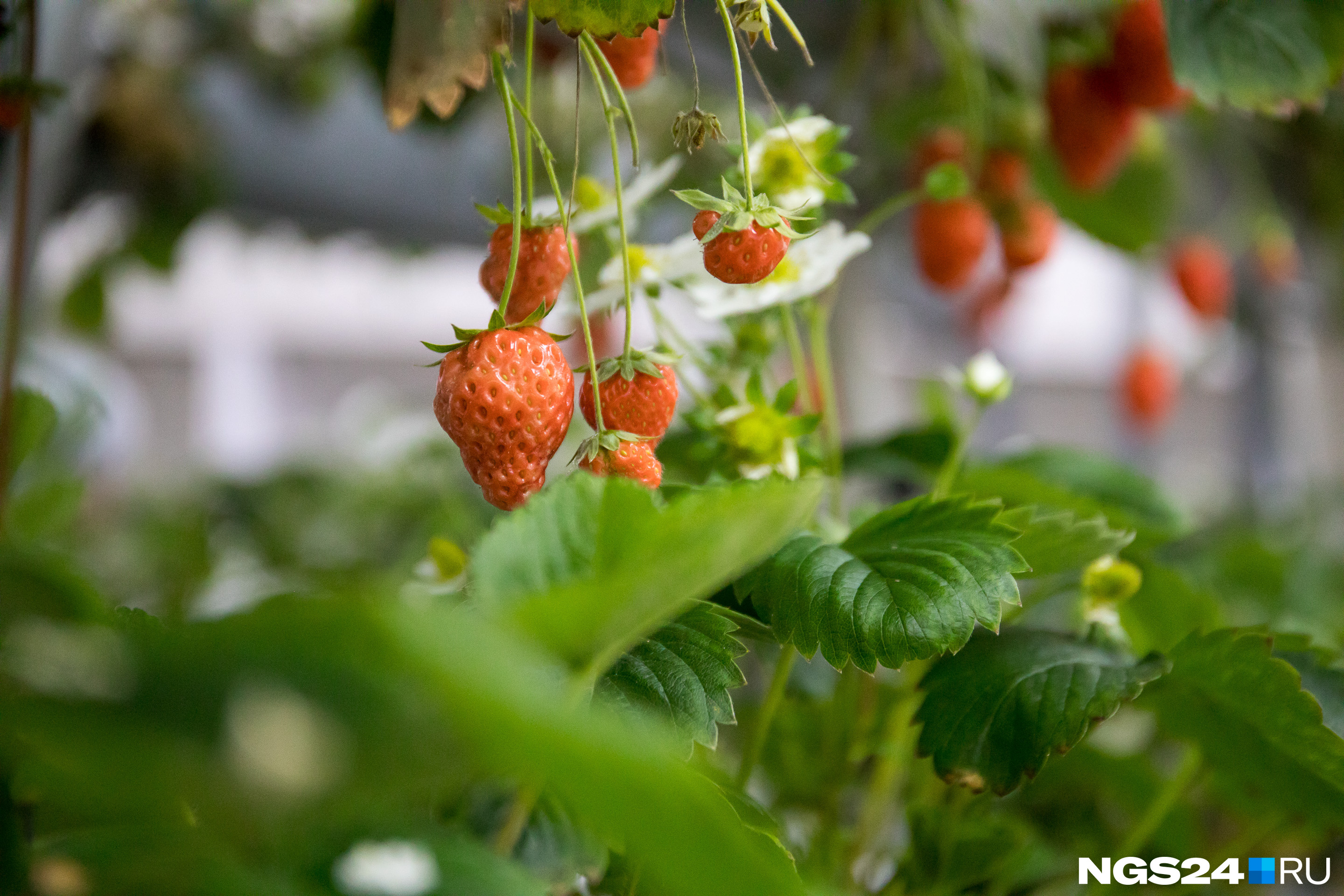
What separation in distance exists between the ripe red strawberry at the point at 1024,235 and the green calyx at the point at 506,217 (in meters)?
0.48

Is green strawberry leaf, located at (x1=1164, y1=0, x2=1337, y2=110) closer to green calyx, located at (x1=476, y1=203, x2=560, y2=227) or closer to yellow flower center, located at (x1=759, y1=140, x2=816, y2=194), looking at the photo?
yellow flower center, located at (x1=759, y1=140, x2=816, y2=194)

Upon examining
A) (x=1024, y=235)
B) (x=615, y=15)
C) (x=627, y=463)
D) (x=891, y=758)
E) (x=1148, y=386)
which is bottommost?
(x=1148, y=386)

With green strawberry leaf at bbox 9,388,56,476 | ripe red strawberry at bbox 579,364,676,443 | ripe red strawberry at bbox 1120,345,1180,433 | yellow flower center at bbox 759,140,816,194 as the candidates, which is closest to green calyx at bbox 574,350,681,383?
ripe red strawberry at bbox 579,364,676,443

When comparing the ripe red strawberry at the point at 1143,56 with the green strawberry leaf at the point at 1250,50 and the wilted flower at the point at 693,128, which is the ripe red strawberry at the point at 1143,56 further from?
the wilted flower at the point at 693,128

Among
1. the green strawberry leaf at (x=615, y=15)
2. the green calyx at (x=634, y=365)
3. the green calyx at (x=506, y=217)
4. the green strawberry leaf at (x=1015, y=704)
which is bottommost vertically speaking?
the green strawberry leaf at (x=1015, y=704)

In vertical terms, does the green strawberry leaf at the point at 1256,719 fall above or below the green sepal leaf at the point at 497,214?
below

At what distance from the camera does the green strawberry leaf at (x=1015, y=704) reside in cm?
31

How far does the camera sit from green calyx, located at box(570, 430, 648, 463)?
11.1 inches

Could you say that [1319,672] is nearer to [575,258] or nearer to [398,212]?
[575,258]

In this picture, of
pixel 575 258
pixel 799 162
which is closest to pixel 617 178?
pixel 575 258

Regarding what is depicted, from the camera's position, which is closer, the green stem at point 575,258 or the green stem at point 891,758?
the green stem at point 575,258

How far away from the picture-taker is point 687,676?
0.93 ft

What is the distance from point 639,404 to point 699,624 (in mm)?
74

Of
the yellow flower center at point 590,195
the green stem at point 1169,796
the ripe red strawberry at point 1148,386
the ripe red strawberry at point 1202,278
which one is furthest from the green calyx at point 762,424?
the ripe red strawberry at point 1148,386
